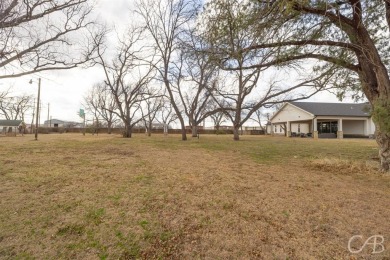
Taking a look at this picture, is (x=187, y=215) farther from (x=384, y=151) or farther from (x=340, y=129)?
(x=340, y=129)

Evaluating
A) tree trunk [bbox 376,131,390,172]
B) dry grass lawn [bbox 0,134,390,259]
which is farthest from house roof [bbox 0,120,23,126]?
tree trunk [bbox 376,131,390,172]

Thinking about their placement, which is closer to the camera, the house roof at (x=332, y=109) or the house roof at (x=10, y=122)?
the house roof at (x=332, y=109)

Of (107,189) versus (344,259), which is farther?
(107,189)

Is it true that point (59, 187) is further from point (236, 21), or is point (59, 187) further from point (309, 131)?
point (309, 131)

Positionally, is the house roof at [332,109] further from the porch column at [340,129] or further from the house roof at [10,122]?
the house roof at [10,122]

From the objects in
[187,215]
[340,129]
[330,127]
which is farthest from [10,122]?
[340,129]

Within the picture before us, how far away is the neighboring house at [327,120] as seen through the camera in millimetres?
28172

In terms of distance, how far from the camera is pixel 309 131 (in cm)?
3309

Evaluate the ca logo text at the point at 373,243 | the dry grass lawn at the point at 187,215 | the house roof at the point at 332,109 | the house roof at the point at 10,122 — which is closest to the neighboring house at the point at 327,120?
the house roof at the point at 332,109

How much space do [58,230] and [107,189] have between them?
142 cm

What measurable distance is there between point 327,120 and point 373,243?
33.2 metres

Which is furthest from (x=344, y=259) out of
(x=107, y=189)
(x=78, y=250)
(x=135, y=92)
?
(x=135, y=92)

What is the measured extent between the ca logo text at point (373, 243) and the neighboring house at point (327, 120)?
92.5ft

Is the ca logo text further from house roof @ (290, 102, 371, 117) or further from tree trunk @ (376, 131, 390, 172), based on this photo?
house roof @ (290, 102, 371, 117)
